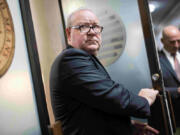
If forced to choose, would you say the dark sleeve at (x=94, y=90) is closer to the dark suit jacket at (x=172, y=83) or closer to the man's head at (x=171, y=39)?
the dark suit jacket at (x=172, y=83)

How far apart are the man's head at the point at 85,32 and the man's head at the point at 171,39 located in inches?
33.6

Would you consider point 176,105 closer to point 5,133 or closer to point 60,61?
point 60,61

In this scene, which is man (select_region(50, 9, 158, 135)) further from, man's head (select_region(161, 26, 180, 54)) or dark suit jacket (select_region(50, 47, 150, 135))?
man's head (select_region(161, 26, 180, 54))

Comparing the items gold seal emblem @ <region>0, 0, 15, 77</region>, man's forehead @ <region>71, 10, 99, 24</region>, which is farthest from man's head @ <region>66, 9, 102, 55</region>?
gold seal emblem @ <region>0, 0, 15, 77</region>

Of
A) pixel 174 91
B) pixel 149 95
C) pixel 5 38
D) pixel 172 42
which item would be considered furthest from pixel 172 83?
pixel 5 38

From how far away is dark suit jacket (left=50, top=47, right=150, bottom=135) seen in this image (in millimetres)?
826

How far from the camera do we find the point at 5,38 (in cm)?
125

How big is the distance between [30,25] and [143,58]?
975 millimetres

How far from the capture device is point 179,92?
1.68 metres

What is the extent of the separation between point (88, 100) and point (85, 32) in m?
0.40

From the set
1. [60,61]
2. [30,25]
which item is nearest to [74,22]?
[60,61]

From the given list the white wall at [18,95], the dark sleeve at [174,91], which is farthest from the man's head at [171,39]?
the white wall at [18,95]

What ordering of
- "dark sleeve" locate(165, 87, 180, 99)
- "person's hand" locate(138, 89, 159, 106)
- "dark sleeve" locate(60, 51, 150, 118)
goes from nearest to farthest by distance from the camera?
"dark sleeve" locate(60, 51, 150, 118), "person's hand" locate(138, 89, 159, 106), "dark sleeve" locate(165, 87, 180, 99)

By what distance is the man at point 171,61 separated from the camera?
5.54 ft
